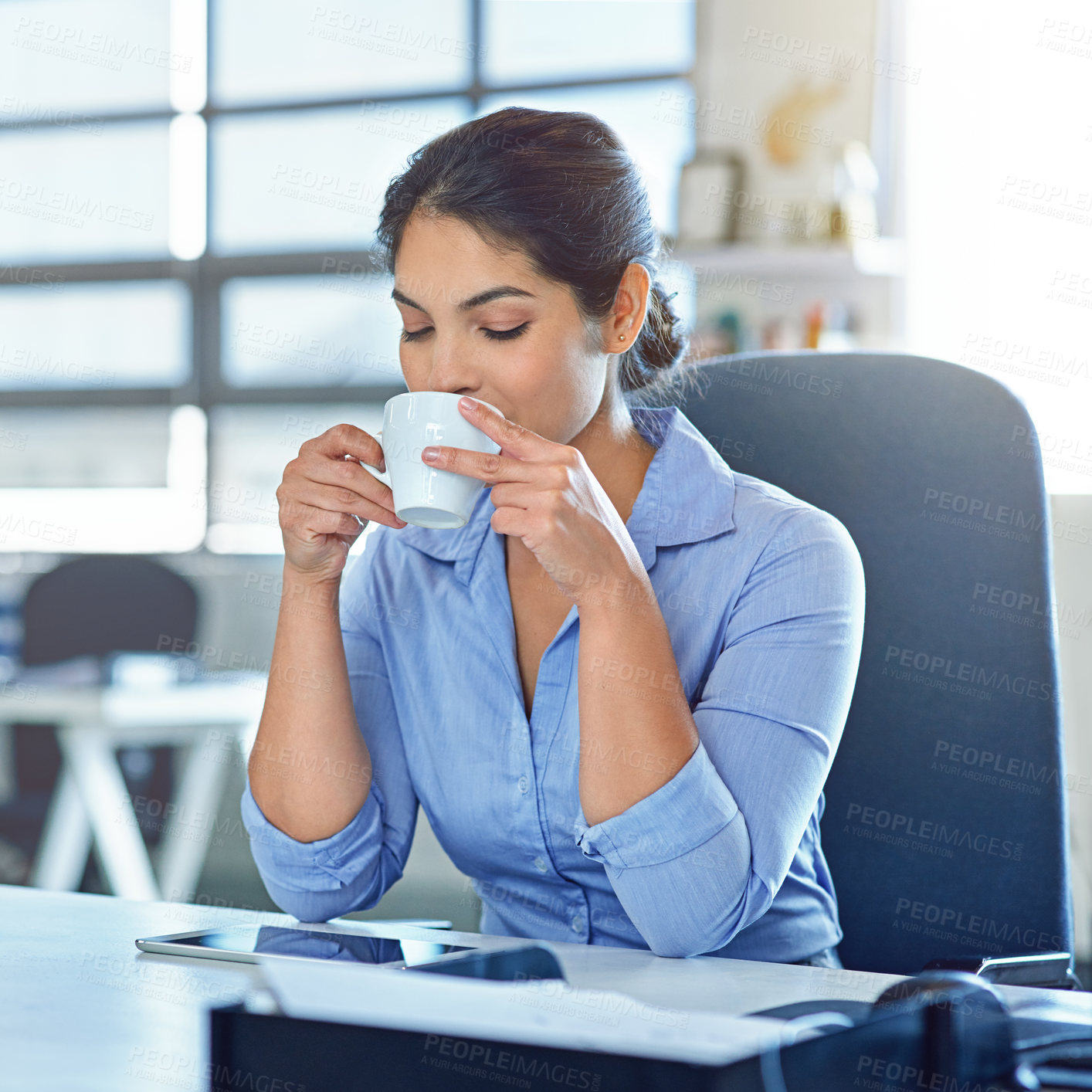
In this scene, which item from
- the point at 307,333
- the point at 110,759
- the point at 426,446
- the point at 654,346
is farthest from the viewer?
the point at 307,333

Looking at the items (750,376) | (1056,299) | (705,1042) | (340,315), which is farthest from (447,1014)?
(340,315)

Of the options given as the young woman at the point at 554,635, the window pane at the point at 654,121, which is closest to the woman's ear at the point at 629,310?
the young woman at the point at 554,635

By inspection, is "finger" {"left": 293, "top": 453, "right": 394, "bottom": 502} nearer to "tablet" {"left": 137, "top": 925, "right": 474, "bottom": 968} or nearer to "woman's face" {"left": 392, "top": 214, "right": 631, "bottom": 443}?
"woman's face" {"left": 392, "top": 214, "right": 631, "bottom": 443}

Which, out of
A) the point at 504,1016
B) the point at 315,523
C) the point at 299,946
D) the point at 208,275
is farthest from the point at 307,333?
the point at 504,1016

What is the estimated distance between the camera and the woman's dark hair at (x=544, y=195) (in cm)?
111

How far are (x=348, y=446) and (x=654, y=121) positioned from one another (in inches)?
115

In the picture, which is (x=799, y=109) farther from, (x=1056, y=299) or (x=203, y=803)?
(x=203, y=803)

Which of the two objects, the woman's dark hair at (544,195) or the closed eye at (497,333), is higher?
the woman's dark hair at (544,195)

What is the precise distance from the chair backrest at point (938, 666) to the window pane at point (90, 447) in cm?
338

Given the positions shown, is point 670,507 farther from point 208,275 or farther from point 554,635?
point 208,275

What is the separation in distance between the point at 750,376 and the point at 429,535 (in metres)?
0.38

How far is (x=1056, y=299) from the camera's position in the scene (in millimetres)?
2973

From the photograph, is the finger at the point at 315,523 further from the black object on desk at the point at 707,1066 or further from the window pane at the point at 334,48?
the window pane at the point at 334,48

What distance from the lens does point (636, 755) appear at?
0.91m
